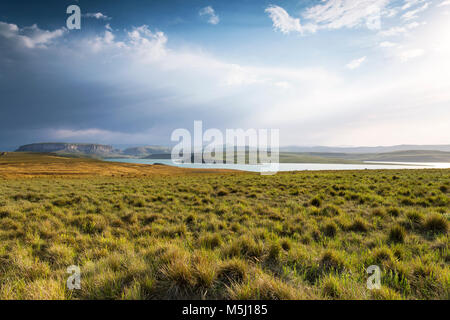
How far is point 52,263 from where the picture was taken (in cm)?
344

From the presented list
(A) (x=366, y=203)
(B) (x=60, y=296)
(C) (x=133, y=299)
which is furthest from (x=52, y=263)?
(A) (x=366, y=203)

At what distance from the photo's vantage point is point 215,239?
4.25 meters

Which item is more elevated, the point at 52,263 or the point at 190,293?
the point at 190,293

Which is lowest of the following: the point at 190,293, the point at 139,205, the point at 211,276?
the point at 139,205

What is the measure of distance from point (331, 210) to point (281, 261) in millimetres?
4806

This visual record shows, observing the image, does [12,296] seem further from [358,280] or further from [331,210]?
[331,210]

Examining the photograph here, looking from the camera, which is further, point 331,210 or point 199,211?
point 199,211

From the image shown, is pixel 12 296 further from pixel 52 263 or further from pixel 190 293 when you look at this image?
pixel 190 293
